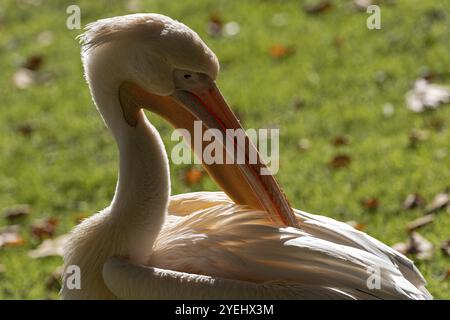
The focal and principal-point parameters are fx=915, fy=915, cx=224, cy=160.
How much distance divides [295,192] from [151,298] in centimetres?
247

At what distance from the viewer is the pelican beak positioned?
3.77 m

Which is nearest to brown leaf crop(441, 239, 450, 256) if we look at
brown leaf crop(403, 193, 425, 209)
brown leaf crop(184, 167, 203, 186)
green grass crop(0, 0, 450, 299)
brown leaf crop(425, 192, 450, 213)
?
green grass crop(0, 0, 450, 299)

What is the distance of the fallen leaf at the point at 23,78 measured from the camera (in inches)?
317

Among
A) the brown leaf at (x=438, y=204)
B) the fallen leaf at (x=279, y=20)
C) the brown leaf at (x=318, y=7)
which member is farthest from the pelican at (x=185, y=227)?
the brown leaf at (x=318, y=7)

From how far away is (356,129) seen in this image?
6.61 meters

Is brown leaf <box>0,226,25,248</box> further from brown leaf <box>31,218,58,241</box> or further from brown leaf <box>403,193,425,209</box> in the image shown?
brown leaf <box>403,193,425,209</box>

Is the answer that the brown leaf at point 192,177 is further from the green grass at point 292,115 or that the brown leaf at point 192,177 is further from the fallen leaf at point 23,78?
the fallen leaf at point 23,78

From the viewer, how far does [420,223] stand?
529cm

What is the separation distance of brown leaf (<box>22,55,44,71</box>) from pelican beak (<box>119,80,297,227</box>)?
4.56m

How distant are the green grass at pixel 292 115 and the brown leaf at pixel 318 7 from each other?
3.3 inches

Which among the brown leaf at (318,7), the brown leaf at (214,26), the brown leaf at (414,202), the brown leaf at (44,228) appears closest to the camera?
the brown leaf at (414,202)

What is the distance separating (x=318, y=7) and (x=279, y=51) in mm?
827

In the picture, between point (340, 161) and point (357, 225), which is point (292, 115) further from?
point (357, 225)

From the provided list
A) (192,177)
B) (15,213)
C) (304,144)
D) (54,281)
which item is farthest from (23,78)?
(54,281)
